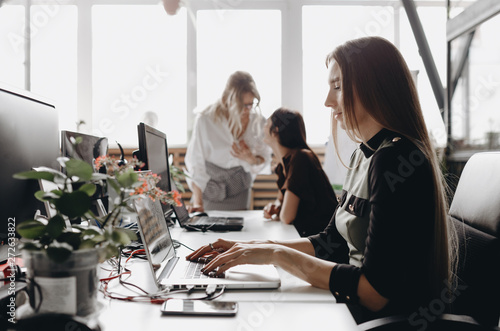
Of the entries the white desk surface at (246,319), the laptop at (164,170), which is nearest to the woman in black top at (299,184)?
the laptop at (164,170)

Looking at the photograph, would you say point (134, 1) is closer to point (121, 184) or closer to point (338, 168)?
point (338, 168)

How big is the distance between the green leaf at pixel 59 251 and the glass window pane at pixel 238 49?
3856mm

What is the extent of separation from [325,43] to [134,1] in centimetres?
216

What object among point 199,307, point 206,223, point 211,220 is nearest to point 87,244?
point 199,307

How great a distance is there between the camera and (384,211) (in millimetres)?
945

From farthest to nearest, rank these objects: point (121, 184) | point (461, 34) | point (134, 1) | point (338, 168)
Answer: point (134, 1)
point (338, 168)
point (461, 34)
point (121, 184)

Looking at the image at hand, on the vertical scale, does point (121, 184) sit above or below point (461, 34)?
below

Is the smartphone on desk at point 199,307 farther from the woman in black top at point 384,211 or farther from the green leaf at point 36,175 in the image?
the green leaf at point 36,175

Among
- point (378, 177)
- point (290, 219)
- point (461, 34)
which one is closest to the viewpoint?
point (378, 177)

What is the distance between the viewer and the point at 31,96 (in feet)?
A: 3.36

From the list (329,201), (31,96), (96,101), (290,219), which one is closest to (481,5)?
(329,201)

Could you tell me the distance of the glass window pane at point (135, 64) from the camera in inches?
172

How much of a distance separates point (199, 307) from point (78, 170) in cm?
37

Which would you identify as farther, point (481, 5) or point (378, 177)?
point (481, 5)
